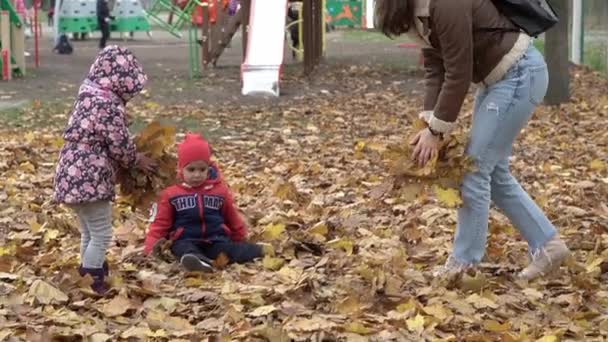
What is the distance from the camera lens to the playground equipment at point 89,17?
88.6ft

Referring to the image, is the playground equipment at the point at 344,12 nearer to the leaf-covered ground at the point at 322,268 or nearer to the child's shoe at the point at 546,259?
the leaf-covered ground at the point at 322,268

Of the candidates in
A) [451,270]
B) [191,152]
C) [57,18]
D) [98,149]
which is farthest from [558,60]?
[57,18]

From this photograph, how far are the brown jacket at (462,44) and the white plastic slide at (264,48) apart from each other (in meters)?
10.6

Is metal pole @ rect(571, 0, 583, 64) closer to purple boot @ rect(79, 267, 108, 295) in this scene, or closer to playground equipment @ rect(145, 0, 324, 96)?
playground equipment @ rect(145, 0, 324, 96)

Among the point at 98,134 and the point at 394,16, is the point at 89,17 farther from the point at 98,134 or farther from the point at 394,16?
the point at 394,16

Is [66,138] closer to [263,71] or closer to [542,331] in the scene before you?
[542,331]

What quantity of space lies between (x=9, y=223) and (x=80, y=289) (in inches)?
76.6

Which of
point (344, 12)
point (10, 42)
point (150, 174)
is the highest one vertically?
point (150, 174)

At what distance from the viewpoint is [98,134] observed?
16.6 ft

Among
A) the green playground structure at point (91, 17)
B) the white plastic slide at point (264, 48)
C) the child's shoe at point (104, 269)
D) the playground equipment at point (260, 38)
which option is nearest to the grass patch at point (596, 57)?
the playground equipment at point (260, 38)

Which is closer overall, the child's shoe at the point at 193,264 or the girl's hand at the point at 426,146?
the girl's hand at the point at 426,146

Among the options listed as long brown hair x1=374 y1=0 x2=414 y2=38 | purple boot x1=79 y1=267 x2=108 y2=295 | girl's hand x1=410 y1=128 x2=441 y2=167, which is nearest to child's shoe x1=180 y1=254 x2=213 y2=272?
purple boot x1=79 y1=267 x2=108 y2=295

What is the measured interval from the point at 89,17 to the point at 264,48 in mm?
12532

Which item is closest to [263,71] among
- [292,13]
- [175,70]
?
[175,70]
